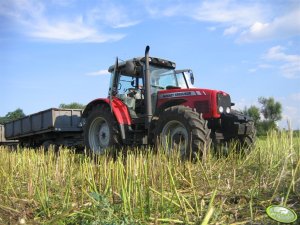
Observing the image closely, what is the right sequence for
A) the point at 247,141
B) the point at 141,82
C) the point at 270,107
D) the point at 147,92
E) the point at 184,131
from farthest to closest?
the point at 270,107 < the point at 141,82 < the point at 147,92 < the point at 247,141 < the point at 184,131

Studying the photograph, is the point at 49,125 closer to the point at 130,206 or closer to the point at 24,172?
the point at 24,172

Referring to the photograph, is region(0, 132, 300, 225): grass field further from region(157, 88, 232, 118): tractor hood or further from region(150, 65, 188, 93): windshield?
region(150, 65, 188, 93): windshield

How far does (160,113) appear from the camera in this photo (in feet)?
25.0

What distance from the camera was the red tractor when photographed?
675 centimetres

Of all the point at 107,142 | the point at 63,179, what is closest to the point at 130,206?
the point at 63,179

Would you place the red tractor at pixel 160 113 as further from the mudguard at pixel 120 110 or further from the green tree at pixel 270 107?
the green tree at pixel 270 107

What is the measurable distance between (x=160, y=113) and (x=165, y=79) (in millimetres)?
1307

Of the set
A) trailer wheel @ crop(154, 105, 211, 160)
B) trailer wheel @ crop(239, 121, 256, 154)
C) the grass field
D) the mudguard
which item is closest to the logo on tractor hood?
trailer wheel @ crop(154, 105, 211, 160)

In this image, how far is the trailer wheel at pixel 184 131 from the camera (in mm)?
6363

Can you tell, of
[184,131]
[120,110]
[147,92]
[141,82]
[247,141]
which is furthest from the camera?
[141,82]

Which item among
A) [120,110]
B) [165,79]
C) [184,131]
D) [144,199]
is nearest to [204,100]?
[184,131]

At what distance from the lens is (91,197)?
3227mm

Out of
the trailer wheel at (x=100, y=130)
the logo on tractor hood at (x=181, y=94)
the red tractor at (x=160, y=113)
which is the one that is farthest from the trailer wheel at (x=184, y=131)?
the trailer wheel at (x=100, y=130)

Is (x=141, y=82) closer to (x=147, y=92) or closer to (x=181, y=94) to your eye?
(x=147, y=92)
